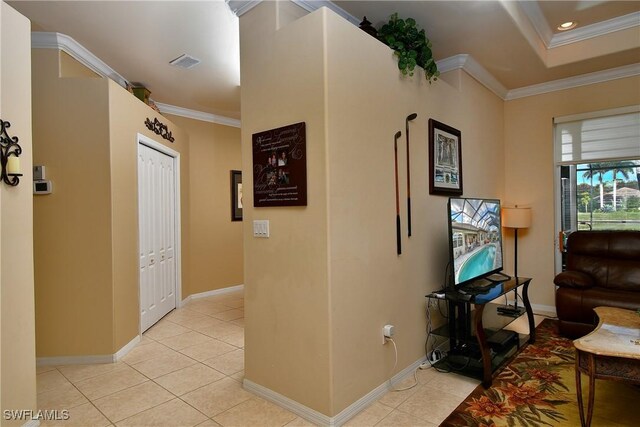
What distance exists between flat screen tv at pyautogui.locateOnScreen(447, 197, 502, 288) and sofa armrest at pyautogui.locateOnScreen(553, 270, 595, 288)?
659mm

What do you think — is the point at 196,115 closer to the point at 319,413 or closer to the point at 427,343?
the point at 427,343

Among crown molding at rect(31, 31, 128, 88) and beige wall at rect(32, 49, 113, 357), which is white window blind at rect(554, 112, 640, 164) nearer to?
beige wall at rect(32, 49, 113, 357)

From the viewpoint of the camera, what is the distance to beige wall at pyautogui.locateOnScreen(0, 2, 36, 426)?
202 centimetres

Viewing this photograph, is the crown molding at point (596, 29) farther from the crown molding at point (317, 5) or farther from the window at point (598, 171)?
the crown molding at point (317, 5)

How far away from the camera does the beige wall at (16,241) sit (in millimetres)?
2016

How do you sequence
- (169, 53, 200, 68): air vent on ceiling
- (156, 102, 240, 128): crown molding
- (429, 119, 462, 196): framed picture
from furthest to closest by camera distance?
(156, 102, 240, 128): crown molding
(169, 53, 200, 68): air vent on ceiling
(429, 119, 462, 196): framed picture

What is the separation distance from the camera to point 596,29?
3584 mm

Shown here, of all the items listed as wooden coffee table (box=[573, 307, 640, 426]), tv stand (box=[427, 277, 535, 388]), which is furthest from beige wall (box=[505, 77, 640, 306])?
wooden coffee table (box=[573, 307, 640, 426])

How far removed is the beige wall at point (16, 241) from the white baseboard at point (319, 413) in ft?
4.40

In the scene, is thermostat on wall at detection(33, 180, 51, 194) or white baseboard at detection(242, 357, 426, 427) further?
thermostat on wall at detection(33, 180, 51, 194)

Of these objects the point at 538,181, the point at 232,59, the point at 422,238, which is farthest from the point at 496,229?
the point at 232,59

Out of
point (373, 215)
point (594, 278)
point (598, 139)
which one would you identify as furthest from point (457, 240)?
point (598, 139)

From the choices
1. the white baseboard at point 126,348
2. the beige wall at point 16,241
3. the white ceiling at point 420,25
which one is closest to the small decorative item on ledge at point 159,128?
the white ceiling at point 420,25

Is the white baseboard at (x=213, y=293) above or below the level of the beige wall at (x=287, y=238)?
below
